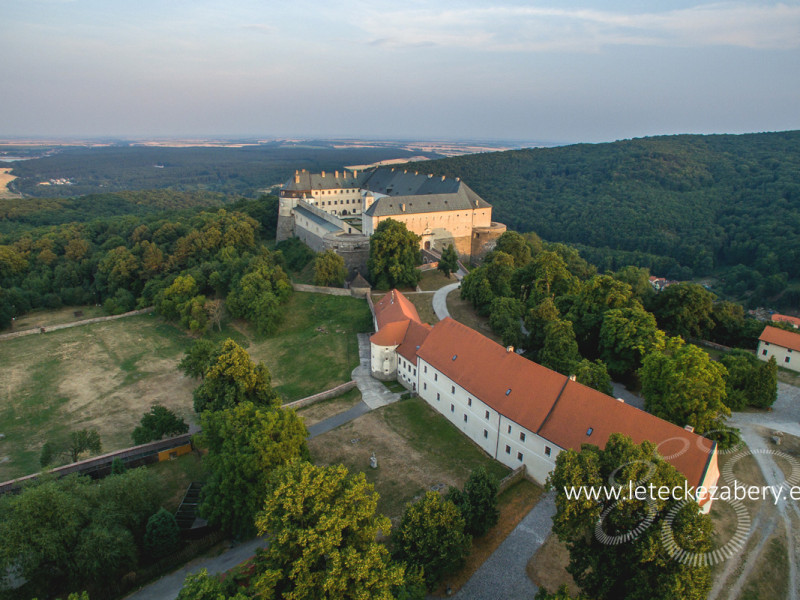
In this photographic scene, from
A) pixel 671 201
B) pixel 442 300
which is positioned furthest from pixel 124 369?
pixel 671 201

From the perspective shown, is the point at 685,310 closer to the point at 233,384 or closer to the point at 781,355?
the point at 781,355

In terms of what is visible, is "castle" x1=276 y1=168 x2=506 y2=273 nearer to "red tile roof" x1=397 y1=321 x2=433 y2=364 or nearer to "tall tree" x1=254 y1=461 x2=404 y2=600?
"red tile roof" x1=397 y1=321 x2=433 y2=364

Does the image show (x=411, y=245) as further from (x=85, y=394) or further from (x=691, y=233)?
(x=691, y=233)

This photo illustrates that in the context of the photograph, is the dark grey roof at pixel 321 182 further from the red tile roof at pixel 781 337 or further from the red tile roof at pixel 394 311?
the red tile roof at pixel 781 337

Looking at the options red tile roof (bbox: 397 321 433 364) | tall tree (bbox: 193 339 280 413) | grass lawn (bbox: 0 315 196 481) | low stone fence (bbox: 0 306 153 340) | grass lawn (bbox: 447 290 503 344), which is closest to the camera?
tall tree (bbox: 193 339 280 413)

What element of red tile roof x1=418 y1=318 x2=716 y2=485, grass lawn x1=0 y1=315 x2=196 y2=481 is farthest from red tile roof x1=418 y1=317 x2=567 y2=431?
grass lawn x1=0 y1=315 x2=196 y2=481

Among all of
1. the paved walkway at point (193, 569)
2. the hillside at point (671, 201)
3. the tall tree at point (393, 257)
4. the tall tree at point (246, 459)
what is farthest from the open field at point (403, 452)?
the hillside at point (671, 201)

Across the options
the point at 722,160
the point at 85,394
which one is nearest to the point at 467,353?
the point at 85,394
